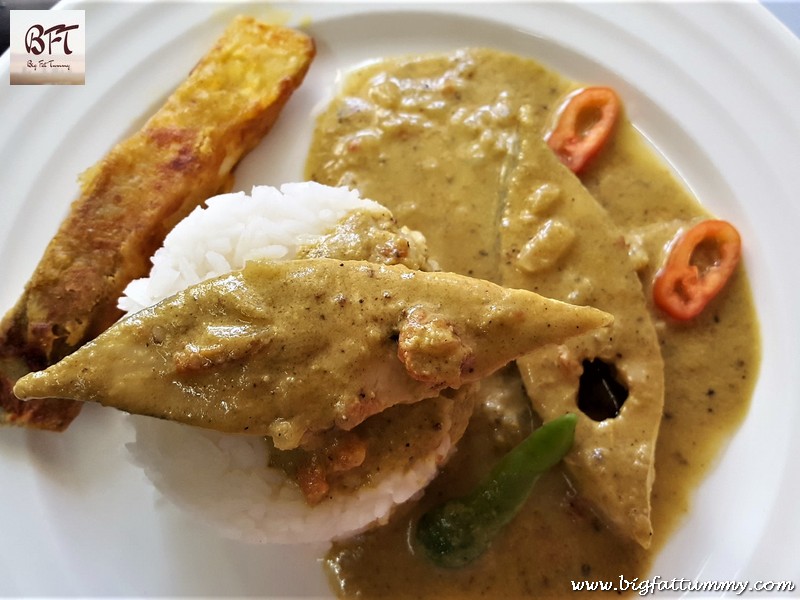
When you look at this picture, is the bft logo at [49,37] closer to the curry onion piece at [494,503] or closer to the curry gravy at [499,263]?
the curry gravy at [499,263]

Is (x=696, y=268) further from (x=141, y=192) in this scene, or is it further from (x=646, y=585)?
(x=141, y=192)

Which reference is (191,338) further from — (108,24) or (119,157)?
(108,24)

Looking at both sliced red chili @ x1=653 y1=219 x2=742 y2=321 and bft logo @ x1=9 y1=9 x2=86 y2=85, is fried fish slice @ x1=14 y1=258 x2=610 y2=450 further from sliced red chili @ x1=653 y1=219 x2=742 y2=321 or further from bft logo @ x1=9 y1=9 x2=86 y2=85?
bft logo @ x1=9 y1=9 x2=86 y2=85

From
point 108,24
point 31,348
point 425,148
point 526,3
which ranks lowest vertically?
point 31,348

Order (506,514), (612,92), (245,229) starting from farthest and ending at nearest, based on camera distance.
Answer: (612,92) < (245,229) < (506,514)

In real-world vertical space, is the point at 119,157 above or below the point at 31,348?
above

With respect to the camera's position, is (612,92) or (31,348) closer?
(31,348)

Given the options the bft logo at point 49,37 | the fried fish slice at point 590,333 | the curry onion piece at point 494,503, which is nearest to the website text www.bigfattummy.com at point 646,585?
the fried fish slice at point 590,333

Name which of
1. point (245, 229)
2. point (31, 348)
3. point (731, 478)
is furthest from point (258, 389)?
point (731, 478)
